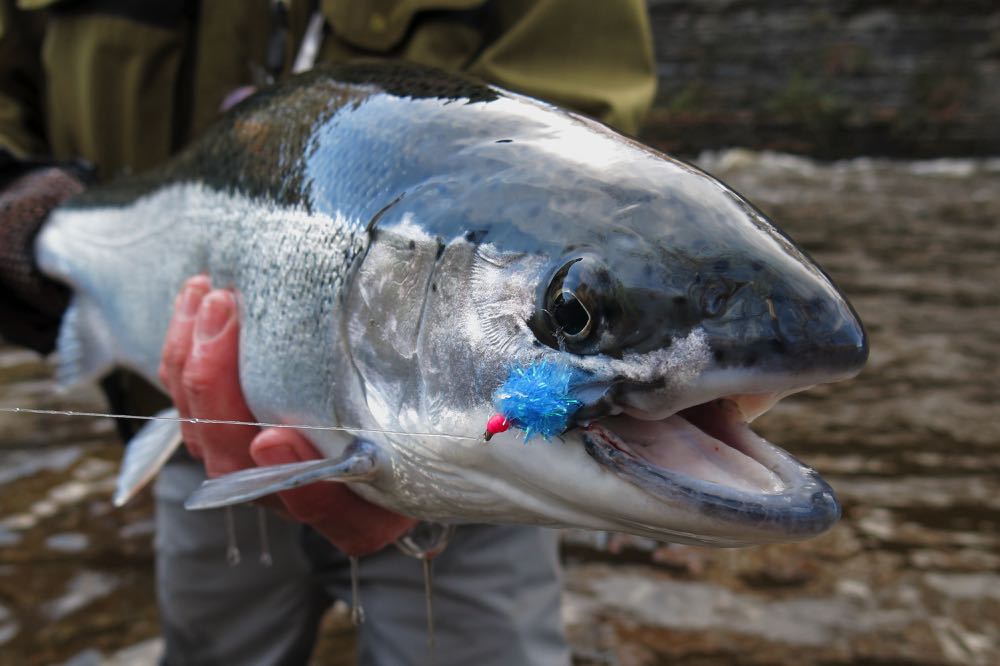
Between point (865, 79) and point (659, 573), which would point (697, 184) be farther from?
point (865, 79)

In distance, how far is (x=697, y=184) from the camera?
3.82ft

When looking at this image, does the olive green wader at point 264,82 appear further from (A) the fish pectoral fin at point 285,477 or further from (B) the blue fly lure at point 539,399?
(B) the blue fly lure at point 539,399

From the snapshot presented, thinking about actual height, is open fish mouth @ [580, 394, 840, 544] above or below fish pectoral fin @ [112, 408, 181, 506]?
above

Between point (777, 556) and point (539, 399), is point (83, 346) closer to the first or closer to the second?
point (539, 399)

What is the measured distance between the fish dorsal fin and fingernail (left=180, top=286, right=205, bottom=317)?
0.68m

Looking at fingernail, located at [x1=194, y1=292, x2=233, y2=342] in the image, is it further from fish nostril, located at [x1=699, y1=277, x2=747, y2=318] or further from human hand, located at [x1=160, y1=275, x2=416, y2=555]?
fish nostril, located at [x1=699, y1=277, x2=747, y2=318]

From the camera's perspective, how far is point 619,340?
1049mm

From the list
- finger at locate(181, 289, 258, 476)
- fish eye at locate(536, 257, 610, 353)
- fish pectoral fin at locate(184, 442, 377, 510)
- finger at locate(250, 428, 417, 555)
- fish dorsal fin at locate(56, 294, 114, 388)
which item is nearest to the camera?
fish eye at locate(536, 257, 610, 353)

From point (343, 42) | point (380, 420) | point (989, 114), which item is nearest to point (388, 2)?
point (343, 42)

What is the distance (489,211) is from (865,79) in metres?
22.0

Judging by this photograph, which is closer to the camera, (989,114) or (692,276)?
(692,276)

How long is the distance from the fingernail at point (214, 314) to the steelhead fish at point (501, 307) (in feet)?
0.13

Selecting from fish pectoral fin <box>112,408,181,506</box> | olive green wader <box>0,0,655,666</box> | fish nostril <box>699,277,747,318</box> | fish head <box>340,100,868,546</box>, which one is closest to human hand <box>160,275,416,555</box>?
fish pectoral fin <box>112,408,181,506</box>

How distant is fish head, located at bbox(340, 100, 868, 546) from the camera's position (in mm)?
1001
